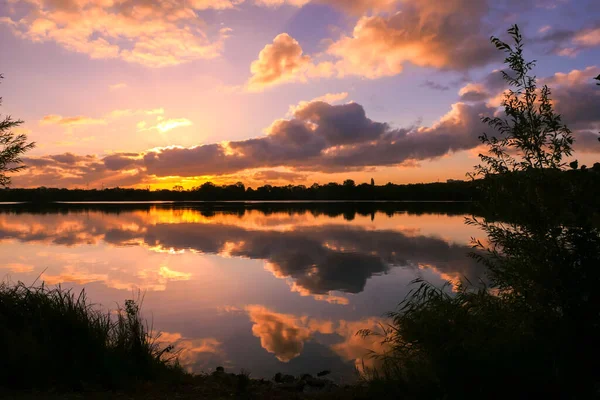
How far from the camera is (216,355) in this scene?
12.1 metres

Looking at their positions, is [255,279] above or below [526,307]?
below

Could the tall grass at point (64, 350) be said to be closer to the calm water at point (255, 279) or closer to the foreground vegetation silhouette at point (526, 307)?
the calm water at point (255, 279)

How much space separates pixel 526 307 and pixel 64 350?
31.0ft

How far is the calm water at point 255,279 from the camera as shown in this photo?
12.8 m

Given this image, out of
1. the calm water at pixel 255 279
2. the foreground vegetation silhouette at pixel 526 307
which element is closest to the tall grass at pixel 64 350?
the calm water at pixel 255 279

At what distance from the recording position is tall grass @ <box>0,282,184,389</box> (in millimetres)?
8180

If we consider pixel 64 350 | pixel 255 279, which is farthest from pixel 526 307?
pixel 255 279

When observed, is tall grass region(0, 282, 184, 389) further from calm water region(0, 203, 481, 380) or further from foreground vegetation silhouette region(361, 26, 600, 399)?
foreground vegetation silhouette region(361, 26, 600, 399)

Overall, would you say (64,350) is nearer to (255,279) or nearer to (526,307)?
(526,307)

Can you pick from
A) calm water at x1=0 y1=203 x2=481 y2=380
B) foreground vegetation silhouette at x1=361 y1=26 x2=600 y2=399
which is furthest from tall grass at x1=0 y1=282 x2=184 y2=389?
foreground vegetation silhouette at x1=361 y1=26 x2=600 y2=399

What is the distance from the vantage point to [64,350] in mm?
8906

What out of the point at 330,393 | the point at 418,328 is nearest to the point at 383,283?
the point at 418,328

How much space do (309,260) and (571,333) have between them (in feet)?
64.4

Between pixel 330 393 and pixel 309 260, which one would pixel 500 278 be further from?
pixel 309 260
